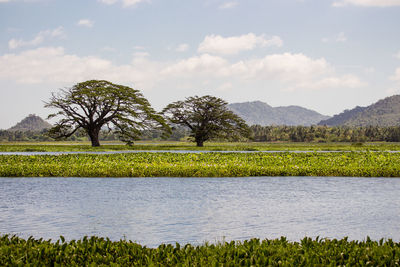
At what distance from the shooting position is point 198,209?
14.3 metres

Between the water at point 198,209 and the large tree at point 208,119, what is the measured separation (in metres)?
39.4

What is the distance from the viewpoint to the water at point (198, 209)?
11192 mm

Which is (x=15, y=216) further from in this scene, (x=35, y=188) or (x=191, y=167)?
(x=191, y=167)

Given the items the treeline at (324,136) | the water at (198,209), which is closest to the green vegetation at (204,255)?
the water at (198,209)

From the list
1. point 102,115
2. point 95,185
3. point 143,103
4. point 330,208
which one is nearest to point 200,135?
point 143,103

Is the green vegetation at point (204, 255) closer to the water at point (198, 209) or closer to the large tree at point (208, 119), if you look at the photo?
the water at point (198, 209)

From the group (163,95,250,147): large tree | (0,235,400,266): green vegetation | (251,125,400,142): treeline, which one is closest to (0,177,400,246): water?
(0,235,400,266): green vegetation

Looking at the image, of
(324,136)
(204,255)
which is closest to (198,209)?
(204,255)

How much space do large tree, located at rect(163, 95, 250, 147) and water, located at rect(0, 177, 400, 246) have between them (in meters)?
39.4

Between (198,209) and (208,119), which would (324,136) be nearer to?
(208,119)

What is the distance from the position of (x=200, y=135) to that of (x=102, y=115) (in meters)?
14.5

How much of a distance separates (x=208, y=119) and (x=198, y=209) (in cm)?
4865

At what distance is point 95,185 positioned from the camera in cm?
2077

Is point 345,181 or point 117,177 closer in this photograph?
point 345,181
